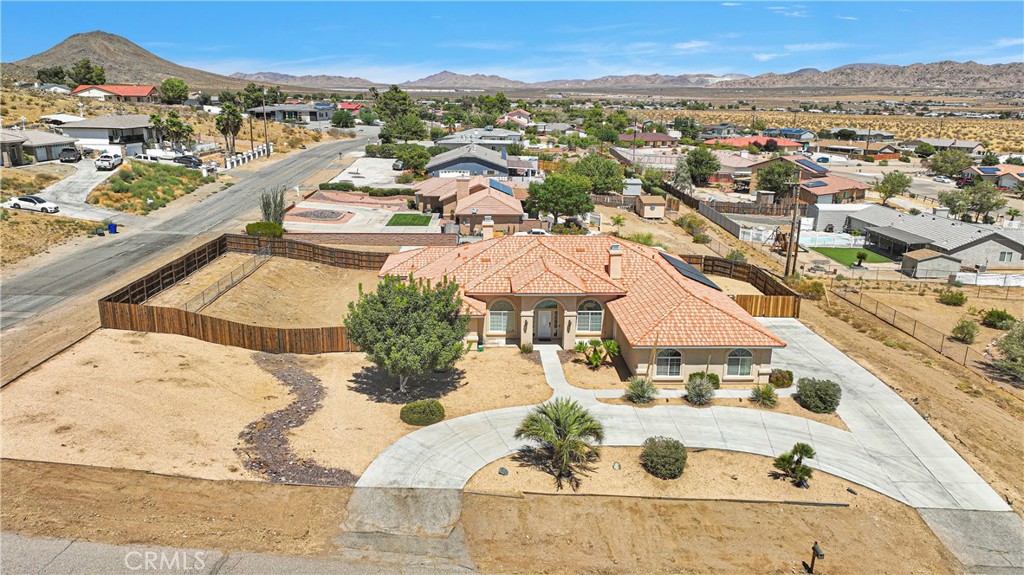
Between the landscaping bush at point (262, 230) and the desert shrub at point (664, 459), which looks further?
the landscaping bush at point (262, 230)

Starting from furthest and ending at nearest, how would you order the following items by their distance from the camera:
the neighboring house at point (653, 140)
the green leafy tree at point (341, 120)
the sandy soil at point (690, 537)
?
the green leafy tree at point (341, 120) → the neighboring house at point (653, 140) → the sandy soil at point (690, 537)

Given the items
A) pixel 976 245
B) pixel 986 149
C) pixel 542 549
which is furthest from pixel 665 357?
pixel 986 149

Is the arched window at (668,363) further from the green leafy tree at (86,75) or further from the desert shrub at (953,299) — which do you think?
the green leafy tree at (86,75)

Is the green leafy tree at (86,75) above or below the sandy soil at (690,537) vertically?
above

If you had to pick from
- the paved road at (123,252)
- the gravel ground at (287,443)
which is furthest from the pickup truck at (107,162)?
the gravel ground at (287,443)

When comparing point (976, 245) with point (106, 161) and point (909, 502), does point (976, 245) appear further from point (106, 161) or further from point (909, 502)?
point (106, 161)

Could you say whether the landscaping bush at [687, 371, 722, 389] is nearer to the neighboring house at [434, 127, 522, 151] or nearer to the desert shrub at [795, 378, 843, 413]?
the desert shrub at [795, 378, 843, 413]

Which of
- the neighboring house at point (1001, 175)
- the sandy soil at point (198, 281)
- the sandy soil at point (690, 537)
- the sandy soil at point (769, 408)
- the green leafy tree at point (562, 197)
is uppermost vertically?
the neighboring house at point (1001, 175)

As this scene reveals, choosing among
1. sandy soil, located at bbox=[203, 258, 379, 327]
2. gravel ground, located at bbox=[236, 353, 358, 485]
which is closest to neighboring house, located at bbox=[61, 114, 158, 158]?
sandy soil, located at bbox=[203, 258, 379, 327]
